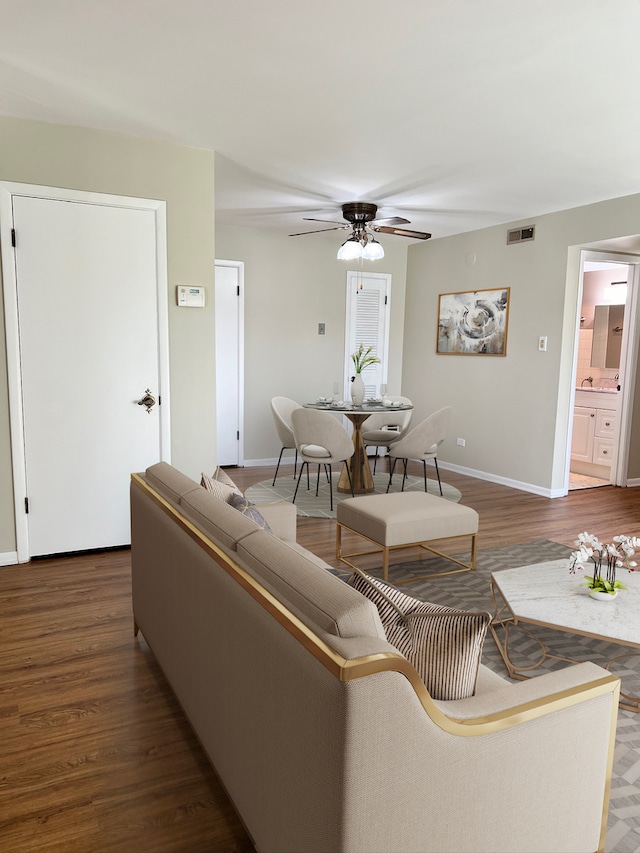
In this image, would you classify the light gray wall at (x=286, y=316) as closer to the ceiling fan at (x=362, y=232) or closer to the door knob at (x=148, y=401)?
the ceiling fan at (x=362, y=232)

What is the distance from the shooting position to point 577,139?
3814 millimetres

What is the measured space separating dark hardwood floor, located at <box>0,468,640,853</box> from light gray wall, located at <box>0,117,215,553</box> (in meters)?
0.89

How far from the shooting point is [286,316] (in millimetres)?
7020

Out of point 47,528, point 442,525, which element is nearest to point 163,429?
point 47,528

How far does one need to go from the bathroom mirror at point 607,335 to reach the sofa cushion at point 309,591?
690 cm

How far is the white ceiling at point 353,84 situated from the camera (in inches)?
96.4

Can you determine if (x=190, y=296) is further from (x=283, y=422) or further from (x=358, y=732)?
(x=358, y=732)

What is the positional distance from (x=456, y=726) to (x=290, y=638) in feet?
1.23

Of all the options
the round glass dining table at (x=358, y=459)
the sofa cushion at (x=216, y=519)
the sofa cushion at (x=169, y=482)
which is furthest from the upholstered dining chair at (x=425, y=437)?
the sofa cushion at (x=216, y=519)

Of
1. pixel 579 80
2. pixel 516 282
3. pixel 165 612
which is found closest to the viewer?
pixel 165 612

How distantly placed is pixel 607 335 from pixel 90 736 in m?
7.18

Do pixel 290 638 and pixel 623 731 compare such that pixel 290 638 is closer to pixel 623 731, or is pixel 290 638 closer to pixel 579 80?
pixel 623 731

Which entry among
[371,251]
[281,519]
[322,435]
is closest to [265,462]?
[322,435]

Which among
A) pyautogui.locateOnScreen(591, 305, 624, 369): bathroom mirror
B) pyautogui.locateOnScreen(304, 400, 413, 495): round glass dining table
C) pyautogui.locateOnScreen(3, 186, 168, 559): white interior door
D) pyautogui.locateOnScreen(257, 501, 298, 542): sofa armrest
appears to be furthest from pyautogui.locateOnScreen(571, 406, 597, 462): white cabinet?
pyautogui.locateOnScreen(3, 186, 168, 559): white interior door
